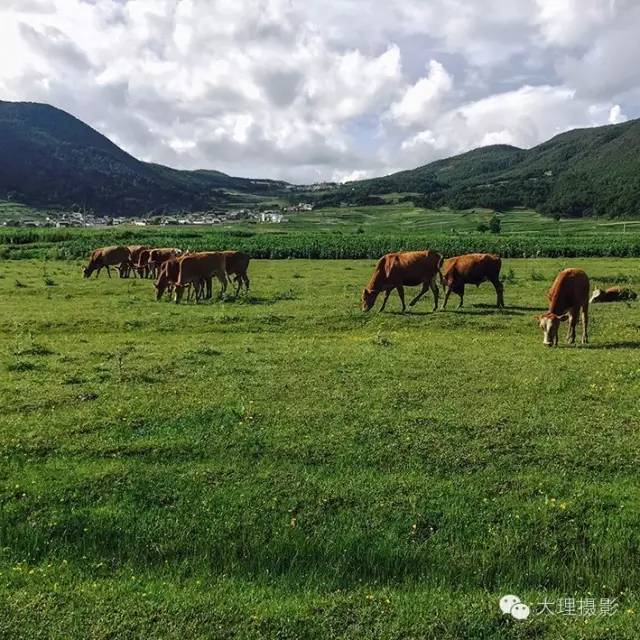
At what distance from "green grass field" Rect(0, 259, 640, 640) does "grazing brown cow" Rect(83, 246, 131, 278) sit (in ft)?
81.1

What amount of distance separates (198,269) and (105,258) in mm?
14154

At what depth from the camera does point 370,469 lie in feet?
28.5

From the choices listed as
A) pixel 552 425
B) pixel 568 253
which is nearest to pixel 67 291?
pixel 552 425

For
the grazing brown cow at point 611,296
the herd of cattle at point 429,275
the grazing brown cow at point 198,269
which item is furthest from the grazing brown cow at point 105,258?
the grazing brown cow at point 611,296

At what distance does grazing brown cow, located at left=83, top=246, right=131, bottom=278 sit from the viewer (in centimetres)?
3791

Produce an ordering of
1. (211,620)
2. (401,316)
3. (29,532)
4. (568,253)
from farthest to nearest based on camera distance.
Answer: (568,253) → (401,316) → (29,532) → (211,620)

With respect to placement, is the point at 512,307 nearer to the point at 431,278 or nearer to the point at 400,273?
the point at 431,278

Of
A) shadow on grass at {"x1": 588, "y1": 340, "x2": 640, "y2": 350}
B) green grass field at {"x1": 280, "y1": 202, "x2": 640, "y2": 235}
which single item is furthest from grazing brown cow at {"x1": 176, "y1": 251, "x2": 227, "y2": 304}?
green grass field at {"x1": 280, "y1": 202, "x2": 640, "y2": 235}

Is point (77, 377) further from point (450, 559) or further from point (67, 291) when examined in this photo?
point (67, 291)

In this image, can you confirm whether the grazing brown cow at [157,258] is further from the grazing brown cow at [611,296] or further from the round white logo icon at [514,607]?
the round white logo icon at [514,607]

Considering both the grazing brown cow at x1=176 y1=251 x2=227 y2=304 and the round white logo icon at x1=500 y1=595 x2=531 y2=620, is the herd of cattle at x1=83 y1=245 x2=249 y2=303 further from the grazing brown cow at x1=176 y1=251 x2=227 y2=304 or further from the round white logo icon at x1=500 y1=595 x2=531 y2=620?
the round white logo icon at x1=500 y1=595 x2=531 y2=620

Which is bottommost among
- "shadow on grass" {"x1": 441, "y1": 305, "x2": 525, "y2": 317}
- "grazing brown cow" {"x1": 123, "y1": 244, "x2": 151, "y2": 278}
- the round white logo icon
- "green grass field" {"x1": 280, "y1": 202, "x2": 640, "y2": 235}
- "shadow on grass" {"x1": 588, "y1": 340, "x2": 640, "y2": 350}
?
the round white logo icon

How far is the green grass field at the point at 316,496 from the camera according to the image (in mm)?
6219

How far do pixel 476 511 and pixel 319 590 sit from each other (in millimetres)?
2217
